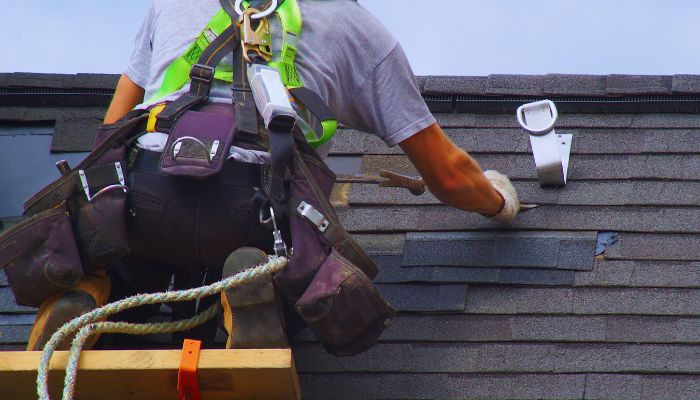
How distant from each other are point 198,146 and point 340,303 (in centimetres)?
57

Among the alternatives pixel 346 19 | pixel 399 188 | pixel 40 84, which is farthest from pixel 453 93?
pixel 40 84

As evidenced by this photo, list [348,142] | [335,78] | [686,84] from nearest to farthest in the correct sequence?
[335,78] → [686,84] → [348,142]

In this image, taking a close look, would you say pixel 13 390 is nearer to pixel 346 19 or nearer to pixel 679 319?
pixel 346 19

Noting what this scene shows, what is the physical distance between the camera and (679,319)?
405cm

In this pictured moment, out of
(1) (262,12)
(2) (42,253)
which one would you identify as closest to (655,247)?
(1) (262,12)

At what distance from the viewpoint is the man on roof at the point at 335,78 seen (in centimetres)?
377

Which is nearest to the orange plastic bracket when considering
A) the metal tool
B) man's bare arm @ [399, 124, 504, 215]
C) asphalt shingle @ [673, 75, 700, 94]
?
man's bare arm @ [399, 124, 504, 215]

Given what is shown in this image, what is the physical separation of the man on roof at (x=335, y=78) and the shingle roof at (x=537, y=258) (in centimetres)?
38

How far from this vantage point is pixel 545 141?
4.69 m

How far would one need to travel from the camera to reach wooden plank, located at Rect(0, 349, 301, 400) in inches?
125

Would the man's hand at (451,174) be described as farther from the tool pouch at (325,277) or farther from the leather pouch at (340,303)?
the leather pouch at (340,303)

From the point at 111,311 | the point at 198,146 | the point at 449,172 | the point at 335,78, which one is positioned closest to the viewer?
the point at 111,311

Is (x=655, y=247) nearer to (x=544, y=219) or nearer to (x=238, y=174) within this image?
(x=544, y=219)

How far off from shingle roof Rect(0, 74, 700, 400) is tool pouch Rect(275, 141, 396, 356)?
0.48 m
